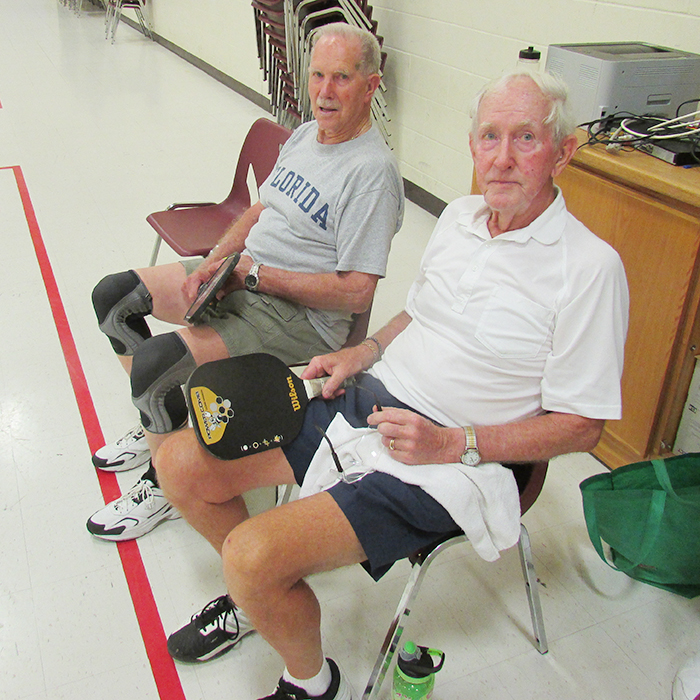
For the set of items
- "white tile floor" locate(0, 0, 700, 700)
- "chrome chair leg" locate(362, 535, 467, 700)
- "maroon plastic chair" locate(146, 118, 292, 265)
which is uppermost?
"maroon plastic chair" locate(146, 118, 292, 265)

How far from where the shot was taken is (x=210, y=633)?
61.4 inches

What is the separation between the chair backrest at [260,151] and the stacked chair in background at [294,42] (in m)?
1.12

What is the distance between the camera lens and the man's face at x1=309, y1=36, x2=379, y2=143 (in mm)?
1761

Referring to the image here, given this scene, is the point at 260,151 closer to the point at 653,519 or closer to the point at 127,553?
the point at 127,553

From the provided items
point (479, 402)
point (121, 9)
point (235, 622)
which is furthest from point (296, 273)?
point (121, 9)

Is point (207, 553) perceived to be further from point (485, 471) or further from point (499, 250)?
point (499, 250)

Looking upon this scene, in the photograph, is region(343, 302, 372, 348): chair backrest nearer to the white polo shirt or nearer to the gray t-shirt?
the gray t-shirt

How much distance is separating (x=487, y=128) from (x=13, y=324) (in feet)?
7.46

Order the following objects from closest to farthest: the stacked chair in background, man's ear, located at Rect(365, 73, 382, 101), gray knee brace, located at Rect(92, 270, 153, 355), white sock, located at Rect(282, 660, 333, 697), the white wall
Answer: white sock, located at Rect(282, 660, 333, 697) < man's ear, located at Rect(365, 73, 382, 101) < gray knee brace, located at Rect(92, 270, 153, 355) < the stacked chair in background < the white wall

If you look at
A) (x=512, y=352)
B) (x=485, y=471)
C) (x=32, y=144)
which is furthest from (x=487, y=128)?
(x=32, y=144)

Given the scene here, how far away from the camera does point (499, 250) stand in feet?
4.44

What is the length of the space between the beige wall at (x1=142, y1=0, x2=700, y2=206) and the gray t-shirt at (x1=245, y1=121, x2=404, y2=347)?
1.33m

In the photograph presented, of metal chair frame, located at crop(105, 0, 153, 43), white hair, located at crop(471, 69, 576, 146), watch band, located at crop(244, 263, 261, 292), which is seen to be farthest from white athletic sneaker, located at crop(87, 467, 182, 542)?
metal chair frame, located at crop(105, 0, 153, 43)

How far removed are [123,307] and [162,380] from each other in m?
0.35
